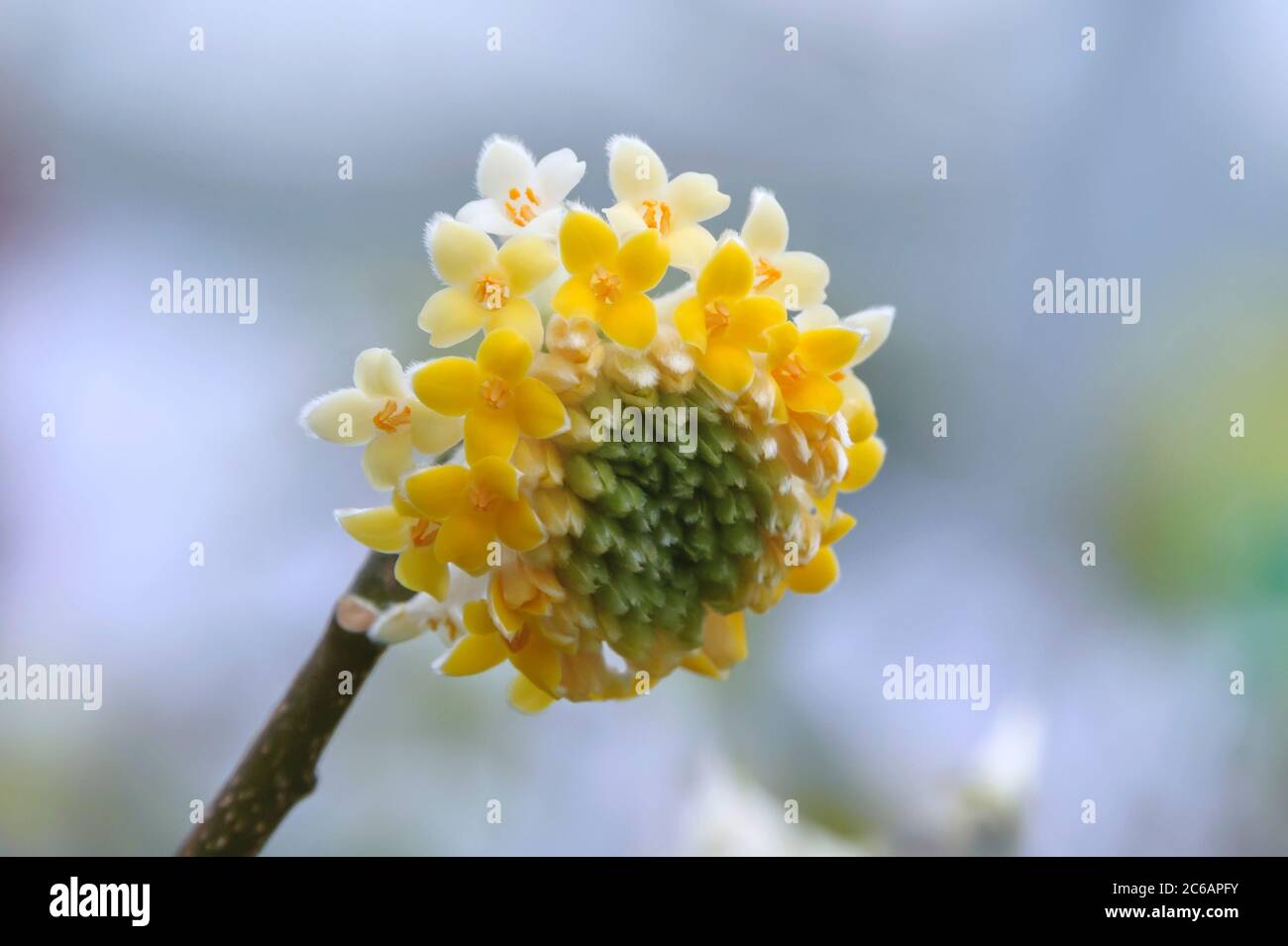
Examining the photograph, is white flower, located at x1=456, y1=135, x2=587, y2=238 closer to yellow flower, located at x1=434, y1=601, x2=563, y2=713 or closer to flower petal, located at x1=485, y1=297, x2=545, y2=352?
flower petal, located at x1=485, y1=297, x2=545, y2=352

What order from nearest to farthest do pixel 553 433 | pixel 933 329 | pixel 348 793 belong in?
pixel 553 433 < pixel 348 793 < pixel 933 329

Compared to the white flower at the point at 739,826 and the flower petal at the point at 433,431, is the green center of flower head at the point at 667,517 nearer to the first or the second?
the flower petal at the point at 433,431

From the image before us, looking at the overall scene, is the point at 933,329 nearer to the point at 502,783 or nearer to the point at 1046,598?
the point at 1046,598

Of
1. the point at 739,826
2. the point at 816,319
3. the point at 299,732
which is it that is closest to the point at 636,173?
the point at 816,319

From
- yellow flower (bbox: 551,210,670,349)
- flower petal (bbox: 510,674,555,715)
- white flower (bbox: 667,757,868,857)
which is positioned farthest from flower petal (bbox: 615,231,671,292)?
white flower (bbox: 667,757,868,857)

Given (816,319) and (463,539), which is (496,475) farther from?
(816,319)

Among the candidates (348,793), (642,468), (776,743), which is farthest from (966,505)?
(642,468)

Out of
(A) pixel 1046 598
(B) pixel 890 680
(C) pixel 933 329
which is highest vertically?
(C) pixel 933 329

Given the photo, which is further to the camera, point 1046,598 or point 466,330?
point 1046,598
